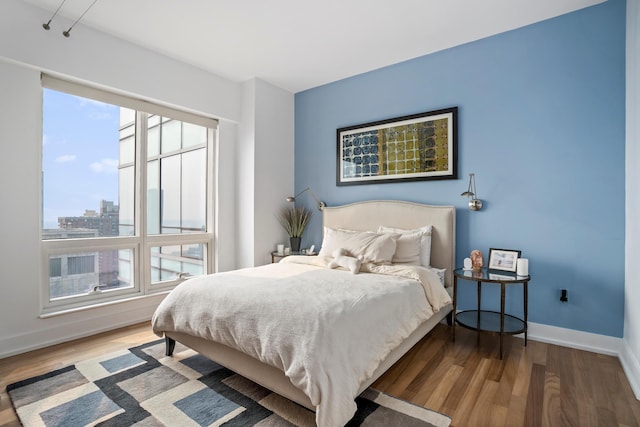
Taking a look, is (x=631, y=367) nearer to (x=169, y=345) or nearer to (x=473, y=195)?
(x=473, y=195)

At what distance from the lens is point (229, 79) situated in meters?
4.09

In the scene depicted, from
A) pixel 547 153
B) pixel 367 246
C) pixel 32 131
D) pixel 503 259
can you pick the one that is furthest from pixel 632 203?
pixel 32 131

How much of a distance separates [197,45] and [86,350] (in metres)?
2.92

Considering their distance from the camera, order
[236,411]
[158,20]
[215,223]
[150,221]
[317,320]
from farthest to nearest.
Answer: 1. [215,223]
2. [150,221]
3. [158,20]
4. [236,411]
5. [317,320]

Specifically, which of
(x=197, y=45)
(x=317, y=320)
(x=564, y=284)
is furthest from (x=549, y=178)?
(x=197, y=45)

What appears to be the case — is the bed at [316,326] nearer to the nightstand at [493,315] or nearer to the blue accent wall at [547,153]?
the nightstand at [493,315]

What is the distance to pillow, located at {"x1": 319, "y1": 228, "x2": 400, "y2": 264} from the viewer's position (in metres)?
2.89

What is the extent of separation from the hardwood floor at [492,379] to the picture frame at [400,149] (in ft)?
5.35

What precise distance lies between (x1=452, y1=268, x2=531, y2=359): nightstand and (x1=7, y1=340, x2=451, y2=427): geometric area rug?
1.10 m

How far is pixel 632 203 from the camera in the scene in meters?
2.30

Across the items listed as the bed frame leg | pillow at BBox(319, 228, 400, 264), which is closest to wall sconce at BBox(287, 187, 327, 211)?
pillow at BBox(319, 228, 400, 264)

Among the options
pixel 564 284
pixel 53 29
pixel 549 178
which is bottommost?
pixel 564 284

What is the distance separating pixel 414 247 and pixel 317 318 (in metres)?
1.65

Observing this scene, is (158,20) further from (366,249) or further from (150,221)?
(366,249)
